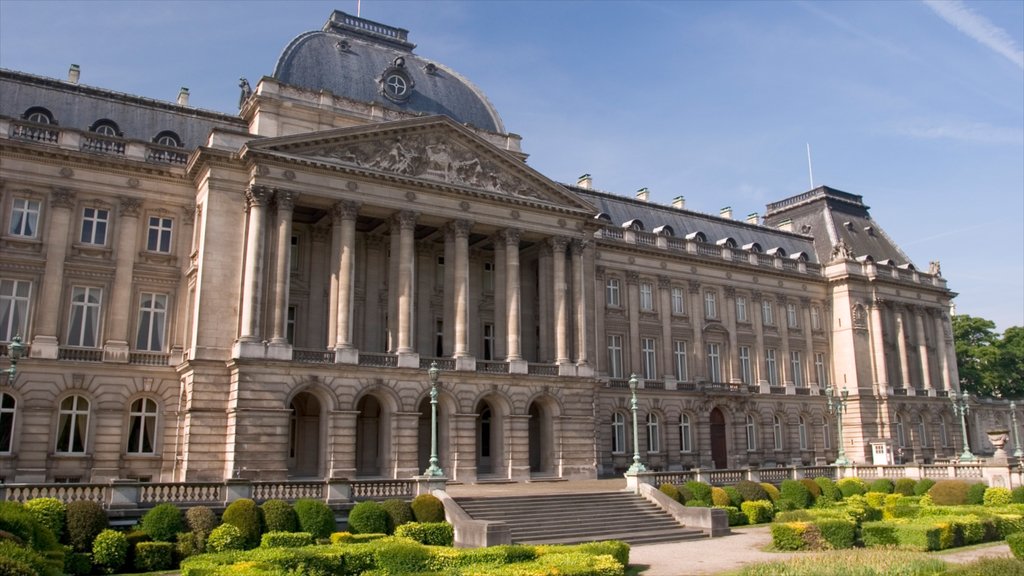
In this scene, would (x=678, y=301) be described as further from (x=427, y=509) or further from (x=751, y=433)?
(x=427, y=509)

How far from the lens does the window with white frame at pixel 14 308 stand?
3819cm

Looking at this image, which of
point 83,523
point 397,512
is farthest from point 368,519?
point 83,523

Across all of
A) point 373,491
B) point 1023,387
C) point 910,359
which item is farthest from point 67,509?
point 1023,387

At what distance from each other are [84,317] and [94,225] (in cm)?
461

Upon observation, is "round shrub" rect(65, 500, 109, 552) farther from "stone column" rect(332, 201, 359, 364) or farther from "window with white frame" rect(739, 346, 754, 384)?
"window with white frame" rect(739, 346, 754, 384)

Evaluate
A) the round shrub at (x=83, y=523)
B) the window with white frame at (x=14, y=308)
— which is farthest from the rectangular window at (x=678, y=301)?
the round shrub at (x=83, y=523)

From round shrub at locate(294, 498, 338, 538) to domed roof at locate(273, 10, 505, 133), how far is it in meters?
26.3

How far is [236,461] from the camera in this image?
122 ft

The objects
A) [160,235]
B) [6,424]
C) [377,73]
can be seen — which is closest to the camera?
[6,424]

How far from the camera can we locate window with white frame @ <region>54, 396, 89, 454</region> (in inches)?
1495

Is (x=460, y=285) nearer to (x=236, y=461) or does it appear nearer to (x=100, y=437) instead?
(x=236, y=461)

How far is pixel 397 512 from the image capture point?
3012cm

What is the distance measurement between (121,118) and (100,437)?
1728 centimetres

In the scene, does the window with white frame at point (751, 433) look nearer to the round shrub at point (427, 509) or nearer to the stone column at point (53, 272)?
the round shrub at point (427, 509)
